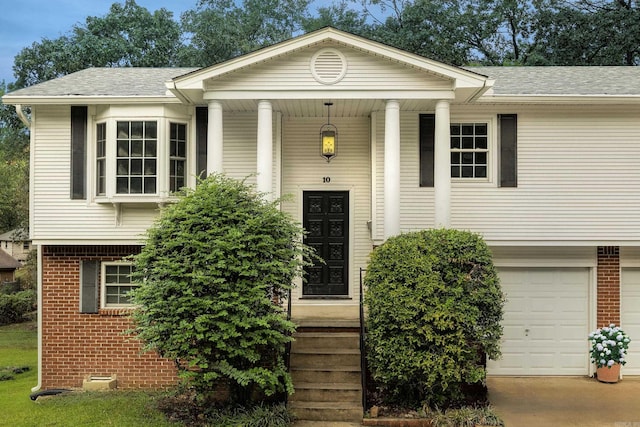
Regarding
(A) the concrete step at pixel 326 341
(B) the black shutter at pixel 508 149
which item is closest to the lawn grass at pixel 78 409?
(A) the concrete step at pixel 326 341

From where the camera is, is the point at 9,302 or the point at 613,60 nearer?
the point at 613,60

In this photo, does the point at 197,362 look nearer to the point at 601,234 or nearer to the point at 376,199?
the point at 376,199

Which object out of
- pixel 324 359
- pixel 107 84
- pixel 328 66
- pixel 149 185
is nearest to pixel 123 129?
pixel 149 185

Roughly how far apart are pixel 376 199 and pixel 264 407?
4234 millimetres

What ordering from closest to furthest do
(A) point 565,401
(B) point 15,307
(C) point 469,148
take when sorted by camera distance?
(A) point 565,401
(C) point 469,148
(B) point 15,307

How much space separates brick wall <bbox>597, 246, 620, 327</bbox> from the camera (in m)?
11.2

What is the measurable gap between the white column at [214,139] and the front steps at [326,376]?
10.3 ft

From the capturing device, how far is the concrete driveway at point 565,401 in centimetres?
837

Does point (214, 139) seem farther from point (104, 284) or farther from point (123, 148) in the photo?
point (104, 284)

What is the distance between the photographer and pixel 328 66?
9.77 metres

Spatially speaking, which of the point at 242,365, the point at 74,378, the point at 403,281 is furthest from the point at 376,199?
the point at 74,378

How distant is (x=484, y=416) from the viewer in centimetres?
811

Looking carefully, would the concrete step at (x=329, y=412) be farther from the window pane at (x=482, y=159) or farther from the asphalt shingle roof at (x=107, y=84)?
the asphalt shingle roof at (x=107, y=84)

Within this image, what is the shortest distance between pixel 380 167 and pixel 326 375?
12.8 feet
